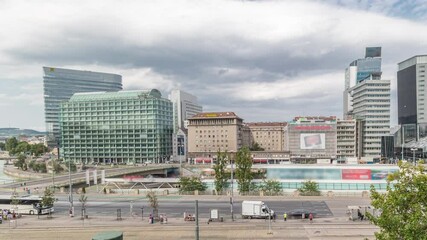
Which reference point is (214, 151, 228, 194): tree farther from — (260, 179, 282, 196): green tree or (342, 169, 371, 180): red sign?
(342, 169, 371, 180): red sign

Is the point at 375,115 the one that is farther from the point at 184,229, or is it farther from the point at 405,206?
the point at 405,206

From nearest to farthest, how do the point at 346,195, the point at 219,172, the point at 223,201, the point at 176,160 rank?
the point at 223,201
the point at 346,195
the point at 219,172
the point at 176,160

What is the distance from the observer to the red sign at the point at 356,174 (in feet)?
311

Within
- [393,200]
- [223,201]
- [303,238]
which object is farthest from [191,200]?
[393,200]

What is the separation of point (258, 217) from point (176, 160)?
499ft

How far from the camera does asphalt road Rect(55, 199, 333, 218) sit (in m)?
51.1

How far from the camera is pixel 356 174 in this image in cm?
9550

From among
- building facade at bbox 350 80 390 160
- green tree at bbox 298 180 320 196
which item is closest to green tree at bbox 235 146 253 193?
green tree at bbox 298 180 320 196

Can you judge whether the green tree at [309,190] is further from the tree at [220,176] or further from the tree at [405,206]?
the tree at [405,206]

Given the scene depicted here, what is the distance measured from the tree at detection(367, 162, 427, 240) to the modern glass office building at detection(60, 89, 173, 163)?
172m

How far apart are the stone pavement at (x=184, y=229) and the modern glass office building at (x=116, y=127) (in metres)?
138

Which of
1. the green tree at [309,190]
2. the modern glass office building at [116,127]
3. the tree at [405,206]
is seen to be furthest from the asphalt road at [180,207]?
the modern glass office building at [116,127]

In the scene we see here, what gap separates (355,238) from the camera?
35.6 metres

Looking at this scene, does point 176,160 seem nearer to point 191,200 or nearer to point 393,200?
point 191,200
